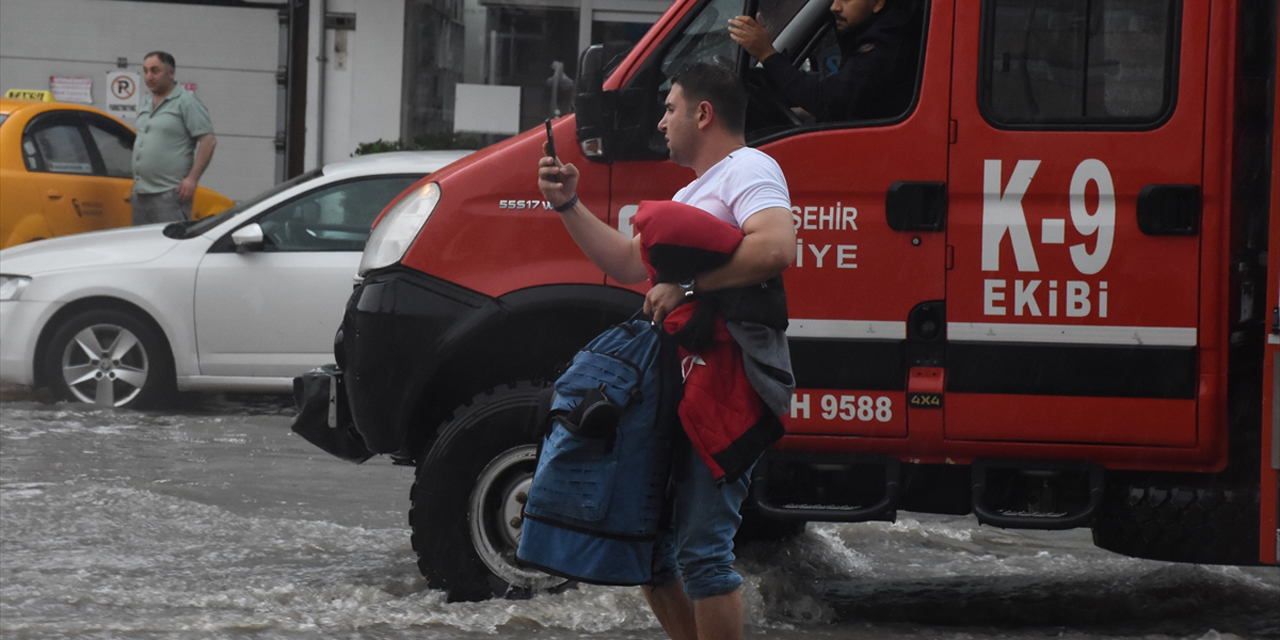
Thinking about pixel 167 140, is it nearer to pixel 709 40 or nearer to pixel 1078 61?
pixel 709 40

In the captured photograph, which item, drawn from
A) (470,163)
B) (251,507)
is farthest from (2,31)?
(470,163)

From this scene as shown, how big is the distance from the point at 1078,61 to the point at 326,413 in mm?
2676

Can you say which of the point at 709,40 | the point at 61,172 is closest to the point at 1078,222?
the point at 709,40

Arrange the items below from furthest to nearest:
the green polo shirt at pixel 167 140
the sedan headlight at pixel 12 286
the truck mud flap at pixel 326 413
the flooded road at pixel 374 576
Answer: the green polo shirt at pixel 167 140, the sedan headlight at pixel 12 286, the truck mud flap at pixel 326 413, the flooded road at pixel 374 576

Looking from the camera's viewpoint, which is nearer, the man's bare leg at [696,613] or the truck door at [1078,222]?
the man's bare leg at [696,613]

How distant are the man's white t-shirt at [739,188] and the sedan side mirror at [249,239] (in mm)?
5439

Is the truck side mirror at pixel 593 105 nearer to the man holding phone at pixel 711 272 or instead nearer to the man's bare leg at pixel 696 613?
the man holding phone at pixel 711 272

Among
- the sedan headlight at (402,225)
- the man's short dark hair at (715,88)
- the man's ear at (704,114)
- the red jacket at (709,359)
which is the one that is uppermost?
the man's short dark hair at (715,88)

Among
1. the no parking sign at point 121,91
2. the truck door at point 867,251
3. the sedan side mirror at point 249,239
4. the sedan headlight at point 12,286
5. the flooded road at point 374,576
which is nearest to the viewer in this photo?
the truck door at point 867,251

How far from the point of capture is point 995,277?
4.61 m

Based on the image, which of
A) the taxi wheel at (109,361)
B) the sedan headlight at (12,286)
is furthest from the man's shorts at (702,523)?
the sedan headlight at (12,286)

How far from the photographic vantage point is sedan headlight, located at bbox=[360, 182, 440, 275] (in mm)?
4996

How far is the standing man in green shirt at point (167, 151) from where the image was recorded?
1069 cm

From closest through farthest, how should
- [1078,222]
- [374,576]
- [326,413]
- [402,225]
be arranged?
[1078,222], [402,225], [326,413], [374,576]
